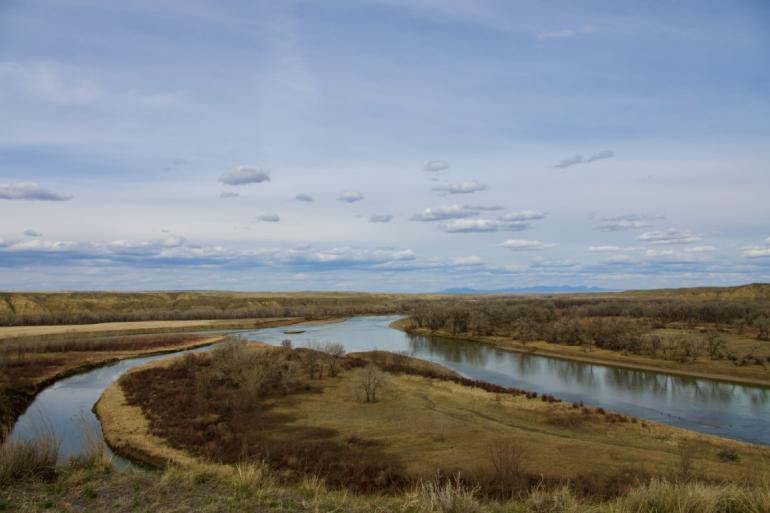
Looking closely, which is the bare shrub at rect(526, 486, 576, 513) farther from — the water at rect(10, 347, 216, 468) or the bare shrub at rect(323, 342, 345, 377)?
the bare shrub at rect(323, 342, 345, 377)

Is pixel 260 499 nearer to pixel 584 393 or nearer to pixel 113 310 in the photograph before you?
pixel 584 393

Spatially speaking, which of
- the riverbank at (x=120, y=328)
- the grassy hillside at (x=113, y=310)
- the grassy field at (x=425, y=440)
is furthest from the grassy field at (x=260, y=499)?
the grassy hillside at (x=113, y=310)

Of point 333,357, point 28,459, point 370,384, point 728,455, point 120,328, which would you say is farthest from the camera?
point 120,328

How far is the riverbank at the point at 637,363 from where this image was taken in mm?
41938

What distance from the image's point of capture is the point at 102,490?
8391 millimetres

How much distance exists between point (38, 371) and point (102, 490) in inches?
1650

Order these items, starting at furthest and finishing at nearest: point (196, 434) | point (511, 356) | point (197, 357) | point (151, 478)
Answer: point (511, 356)
point (197, 357)
point (196, 434)
point (151, 478)

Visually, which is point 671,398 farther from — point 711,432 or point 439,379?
point 439,379

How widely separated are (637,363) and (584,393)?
1618 centimetres

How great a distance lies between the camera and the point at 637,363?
→ 4962 centimetres

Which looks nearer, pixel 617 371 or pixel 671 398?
pixel 671 398

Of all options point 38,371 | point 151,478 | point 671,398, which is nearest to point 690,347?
point 671,398

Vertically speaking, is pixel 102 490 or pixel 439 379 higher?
pixel 102 490

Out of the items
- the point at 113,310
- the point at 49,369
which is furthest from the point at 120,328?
the point at 113,310
